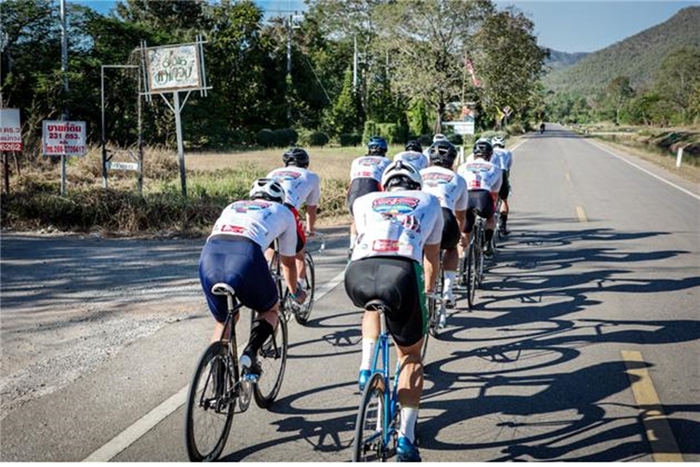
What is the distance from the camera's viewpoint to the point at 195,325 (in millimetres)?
6656

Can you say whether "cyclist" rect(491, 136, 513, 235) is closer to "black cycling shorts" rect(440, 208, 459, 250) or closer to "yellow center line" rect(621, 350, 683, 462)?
"black cycling shorts" rect(440, 208, 459, 250)

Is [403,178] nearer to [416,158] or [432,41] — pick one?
[416,158]

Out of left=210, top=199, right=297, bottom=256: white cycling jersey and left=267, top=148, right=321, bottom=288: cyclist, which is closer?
left=210, top=199, right=297, bottom=256: white cycling jersey

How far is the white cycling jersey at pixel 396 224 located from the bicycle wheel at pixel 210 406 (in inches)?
43.4

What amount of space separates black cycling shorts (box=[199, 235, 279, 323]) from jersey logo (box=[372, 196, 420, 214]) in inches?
34.2

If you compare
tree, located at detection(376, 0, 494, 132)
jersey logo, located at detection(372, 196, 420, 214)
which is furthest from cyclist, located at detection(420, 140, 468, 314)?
tree, located at detection(376, 0, 494, 132)

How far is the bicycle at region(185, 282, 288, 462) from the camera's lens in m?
3.72

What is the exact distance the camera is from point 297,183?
687 cm

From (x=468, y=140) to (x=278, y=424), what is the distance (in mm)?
49358

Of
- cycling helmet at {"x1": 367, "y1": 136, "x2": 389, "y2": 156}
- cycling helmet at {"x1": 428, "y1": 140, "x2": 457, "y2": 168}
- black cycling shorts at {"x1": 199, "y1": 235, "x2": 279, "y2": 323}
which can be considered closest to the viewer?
black cycling shorts at {"x1": 199, "y1": 235, "x2": 279, "y2": 323}

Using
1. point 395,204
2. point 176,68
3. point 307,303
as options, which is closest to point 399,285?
point 395,204

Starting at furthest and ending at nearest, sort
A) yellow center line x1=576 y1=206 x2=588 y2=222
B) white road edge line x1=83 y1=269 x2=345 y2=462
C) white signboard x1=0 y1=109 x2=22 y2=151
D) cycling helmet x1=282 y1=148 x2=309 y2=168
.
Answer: yellow center line x1=576 y1=206 x2=588 y2=222 < white signboard x1=0 y1=109 x2=22 y2=151 < cycling helmet x1=282 y1=148 x2=309 y2=168 < white road edge line x1=83 y1=269 x2=345 y2=462

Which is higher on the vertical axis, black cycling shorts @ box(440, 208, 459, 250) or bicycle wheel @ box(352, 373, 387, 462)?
black cycling shorts @ box(440, 208, 459, 250)

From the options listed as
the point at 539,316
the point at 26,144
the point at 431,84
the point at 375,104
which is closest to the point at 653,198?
the point at 539,316
